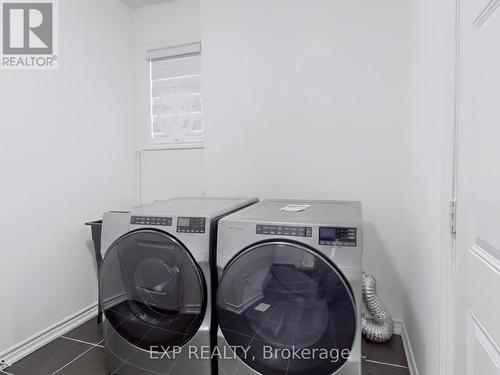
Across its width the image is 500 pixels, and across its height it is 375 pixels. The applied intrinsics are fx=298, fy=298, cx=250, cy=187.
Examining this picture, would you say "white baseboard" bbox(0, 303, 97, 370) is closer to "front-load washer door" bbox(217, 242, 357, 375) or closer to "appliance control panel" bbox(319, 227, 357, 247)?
"front-load washer door" bbox(217, 242, 357, 375)

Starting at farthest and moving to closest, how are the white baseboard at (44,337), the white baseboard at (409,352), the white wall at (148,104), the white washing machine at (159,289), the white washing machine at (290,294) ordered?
the white wall at (148,104)
the white baseboard at (44,337)
the white baseboard at (409,352)
the white washing machine at (159,289)
the white washing machine at (290,294)

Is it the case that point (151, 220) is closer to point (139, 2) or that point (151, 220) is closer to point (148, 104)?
point (148, 104)

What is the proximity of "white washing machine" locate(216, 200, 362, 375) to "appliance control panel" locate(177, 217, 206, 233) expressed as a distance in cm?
11

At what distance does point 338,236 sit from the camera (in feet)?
3.82

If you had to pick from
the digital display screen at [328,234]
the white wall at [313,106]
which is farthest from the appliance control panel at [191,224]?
the white wall at [313,106]

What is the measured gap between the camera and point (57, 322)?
1.99 meters

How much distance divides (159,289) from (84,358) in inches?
31.7

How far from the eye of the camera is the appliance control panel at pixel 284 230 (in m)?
1.19

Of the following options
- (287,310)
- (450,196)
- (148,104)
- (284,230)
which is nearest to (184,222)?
(284,230)

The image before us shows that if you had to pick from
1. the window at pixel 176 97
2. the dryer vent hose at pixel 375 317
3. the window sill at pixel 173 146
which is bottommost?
the dryer vent hose at pixel 375 317

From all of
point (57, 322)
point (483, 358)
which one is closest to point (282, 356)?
point (483, 358)

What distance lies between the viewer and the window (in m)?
2.60

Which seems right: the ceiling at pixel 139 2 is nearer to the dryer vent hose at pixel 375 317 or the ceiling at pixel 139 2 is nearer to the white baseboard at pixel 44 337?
the white baseboard at pixel 44 337

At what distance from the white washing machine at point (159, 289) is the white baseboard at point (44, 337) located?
642 millimetres
